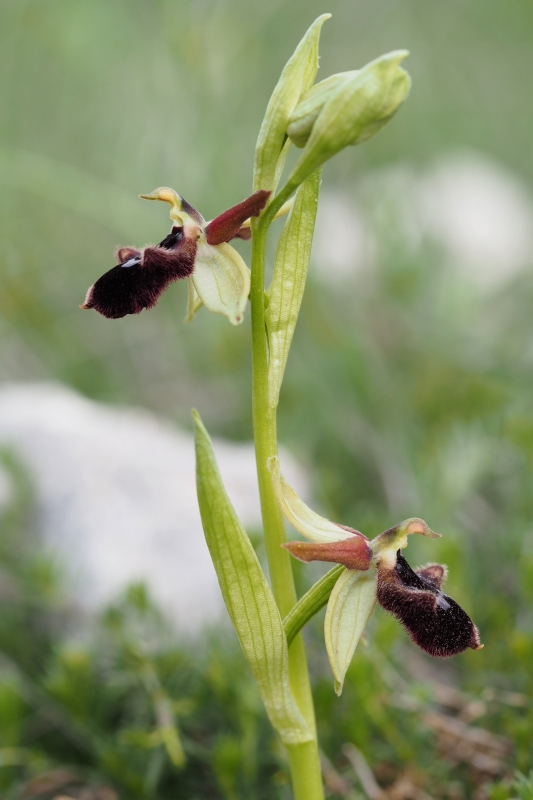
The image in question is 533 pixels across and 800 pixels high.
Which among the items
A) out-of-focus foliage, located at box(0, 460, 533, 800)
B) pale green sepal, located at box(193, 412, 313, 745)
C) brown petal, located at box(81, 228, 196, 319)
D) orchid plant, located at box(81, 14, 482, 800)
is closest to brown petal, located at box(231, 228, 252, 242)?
orchid plant, located at box(81, 14, 482, 800)

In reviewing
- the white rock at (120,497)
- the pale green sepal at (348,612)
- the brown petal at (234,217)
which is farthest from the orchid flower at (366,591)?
the white rock at (120,497)

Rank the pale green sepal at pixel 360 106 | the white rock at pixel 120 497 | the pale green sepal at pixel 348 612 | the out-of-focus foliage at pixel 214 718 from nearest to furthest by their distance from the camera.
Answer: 1. the pale green sepal at pixel 360 106
2. the pale green sepal at pixel 348 612
3. the out-of-focus foliage at pixel 214 718
4. the white rock at pixel 120 497

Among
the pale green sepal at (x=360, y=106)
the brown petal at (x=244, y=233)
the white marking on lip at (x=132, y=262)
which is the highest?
the brown petal at (x=244, y=233)

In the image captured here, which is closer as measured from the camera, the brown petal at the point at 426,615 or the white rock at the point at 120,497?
the brown petal at the point at 426,615

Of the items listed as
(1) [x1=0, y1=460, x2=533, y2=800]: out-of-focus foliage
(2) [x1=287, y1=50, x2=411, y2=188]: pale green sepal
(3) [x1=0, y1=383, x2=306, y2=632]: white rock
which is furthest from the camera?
(3) [x1=0, y1=383, x2=306, y2=632]: white rock

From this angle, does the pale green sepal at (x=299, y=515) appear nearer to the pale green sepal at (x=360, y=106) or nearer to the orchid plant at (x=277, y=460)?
the orchid plant at (x=277, y=460)

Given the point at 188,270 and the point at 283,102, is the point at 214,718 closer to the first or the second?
the point at 188,270

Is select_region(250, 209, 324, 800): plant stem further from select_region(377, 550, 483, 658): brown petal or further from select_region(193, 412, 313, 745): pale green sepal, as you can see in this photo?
select_region(377, 550, 483, 658): brown petal
